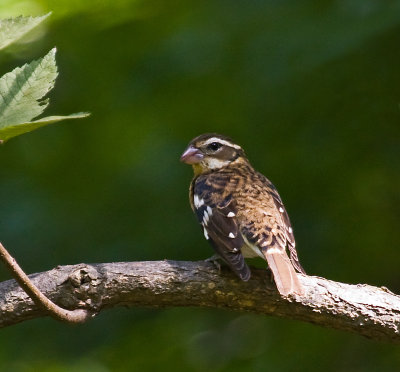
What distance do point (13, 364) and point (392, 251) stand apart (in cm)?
241

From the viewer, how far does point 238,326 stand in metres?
5.32

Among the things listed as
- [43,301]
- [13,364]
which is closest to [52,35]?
[13,364]

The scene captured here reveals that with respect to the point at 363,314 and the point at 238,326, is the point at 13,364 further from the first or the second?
the point at 363,314

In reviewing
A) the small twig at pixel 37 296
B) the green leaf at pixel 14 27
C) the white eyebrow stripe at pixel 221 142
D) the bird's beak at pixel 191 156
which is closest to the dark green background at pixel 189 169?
the white eyebrow stripe at pixel 221 142

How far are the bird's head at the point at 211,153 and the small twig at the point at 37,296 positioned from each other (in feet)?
5.74

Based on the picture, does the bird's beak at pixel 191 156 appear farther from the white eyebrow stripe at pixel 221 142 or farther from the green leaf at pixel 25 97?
the green leaf at pixel 25 97

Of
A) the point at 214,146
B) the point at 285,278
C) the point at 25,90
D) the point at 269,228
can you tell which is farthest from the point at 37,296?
the point at 214,146

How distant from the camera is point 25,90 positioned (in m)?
1.68

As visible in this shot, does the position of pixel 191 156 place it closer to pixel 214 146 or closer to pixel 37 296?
pixel 214 146

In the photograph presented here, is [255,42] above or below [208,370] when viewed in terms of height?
above

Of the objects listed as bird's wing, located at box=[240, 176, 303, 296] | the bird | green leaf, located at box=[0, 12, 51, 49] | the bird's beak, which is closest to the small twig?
green leaf, located at box=[0, 12, 51, 49]

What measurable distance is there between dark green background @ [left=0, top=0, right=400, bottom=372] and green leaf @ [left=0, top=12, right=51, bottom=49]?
3255mm

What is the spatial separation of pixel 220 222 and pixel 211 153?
993 mm

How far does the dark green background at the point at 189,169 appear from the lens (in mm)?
4859
